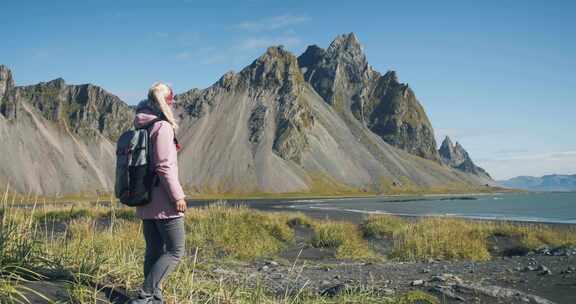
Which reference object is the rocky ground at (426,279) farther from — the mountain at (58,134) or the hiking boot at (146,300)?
the mountain at (58,134)

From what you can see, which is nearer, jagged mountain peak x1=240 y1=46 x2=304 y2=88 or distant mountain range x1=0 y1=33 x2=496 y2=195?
distant mountain range x1=0 y1=33 x2=496 y2=195

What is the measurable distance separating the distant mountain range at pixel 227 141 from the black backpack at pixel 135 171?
9109 centimetres

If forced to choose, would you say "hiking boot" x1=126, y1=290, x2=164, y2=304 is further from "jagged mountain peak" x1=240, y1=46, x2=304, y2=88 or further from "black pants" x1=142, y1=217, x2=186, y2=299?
"jagged mountain peak" x1=240, y1=46, x2=304, y2=88

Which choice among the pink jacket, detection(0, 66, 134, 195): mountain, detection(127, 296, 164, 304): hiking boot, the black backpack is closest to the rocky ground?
detection(127, 296, 164, 304): hiking boot

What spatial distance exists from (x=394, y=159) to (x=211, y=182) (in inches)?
2758

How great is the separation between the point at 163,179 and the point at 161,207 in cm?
31

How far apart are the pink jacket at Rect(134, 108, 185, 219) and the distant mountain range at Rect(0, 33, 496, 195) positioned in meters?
91.1

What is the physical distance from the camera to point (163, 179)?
→ 525 cm

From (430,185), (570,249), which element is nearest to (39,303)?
(570,249)

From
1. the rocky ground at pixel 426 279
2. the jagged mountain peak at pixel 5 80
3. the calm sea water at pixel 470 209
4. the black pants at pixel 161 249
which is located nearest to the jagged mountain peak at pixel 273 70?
the jagged mountain peak at pixel 5 80

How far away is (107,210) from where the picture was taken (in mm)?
34188

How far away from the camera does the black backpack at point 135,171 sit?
5230 mm

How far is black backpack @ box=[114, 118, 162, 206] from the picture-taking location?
Answer: 5230 millimetres

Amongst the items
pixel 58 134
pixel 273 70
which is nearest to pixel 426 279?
pixel 58 134
